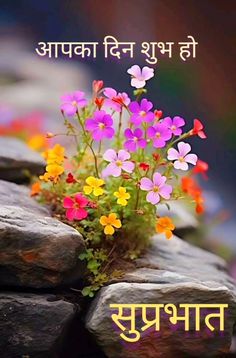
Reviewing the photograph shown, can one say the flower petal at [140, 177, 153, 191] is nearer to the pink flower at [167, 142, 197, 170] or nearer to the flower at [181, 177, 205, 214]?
the pink flower at [167, 142, 197, 170]

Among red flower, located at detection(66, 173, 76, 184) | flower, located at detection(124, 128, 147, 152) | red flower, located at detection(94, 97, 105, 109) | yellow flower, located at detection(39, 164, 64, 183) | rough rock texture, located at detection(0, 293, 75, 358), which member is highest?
red flower, located at detection(94, 97, 105, 109)

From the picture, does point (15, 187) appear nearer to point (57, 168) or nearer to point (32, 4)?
point (57, 168)

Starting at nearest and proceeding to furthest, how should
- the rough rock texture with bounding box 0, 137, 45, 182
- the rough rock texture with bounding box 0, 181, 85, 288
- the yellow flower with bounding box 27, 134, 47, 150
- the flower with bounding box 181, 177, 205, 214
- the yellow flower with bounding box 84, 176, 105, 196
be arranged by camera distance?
the rough rock texture with bounding box 0, 181, 85, 288 < the yellow flower with bounding box 84, 176, 105, 196 < the flower with bounding box 181, 177, 205, 214 < the rough rock texture with bounding box 0, 137, 45, 182 < the yellow flower with bounding box 27, 134, 47, 150

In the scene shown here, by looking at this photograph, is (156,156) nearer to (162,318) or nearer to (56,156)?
(56,156)

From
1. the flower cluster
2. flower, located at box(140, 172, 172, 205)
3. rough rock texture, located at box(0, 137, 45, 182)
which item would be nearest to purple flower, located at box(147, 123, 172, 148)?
the flower cluster

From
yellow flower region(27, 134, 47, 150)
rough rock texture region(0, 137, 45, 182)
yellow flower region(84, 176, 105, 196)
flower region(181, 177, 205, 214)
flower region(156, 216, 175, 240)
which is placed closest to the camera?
yellow flower region(84, 176, 105, 196)

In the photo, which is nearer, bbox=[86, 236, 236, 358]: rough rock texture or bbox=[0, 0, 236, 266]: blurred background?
bbox=[86, 236, 236, 358]: rough rock texture

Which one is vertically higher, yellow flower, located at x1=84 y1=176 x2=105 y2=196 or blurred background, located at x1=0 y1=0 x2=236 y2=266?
blurred background, located at x1=0 y1=0 x2=236 y2=266
